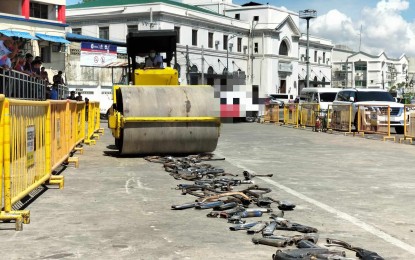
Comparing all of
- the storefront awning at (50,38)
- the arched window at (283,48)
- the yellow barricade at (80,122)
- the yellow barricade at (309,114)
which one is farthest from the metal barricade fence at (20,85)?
the arched window at (283,48)

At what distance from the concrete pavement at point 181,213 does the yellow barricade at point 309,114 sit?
1574 centimetres

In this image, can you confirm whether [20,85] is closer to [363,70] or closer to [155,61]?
[155,61]

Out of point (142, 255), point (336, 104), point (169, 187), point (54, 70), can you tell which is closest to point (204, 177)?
point (169, 187)

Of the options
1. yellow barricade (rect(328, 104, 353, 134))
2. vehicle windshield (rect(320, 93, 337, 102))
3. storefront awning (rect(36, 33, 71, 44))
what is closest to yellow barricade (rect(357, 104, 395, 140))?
yellow barricade (rect(328, 104, 353, 134))

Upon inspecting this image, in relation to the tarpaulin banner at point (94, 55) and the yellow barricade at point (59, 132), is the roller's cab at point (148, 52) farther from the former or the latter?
the tarpaulin banner at point (94, 55)

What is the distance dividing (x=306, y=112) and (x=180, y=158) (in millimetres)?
18291

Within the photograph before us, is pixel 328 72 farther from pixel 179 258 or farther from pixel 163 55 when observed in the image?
pixel 179 258

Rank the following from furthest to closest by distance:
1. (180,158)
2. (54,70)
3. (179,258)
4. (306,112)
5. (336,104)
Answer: (54,70) < (306,112) < (336,104) < (180,158) < (179,258)

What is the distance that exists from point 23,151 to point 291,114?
1056 inches

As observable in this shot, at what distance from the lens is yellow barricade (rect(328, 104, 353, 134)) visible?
25.0 meters

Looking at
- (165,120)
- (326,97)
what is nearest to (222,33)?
(326,97)

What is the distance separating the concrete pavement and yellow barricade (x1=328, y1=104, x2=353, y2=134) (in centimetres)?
1171

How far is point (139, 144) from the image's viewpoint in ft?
43.9

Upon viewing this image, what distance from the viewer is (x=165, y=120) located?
13242mm
